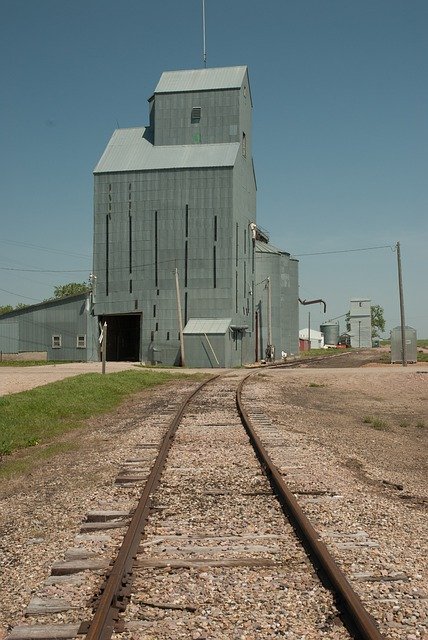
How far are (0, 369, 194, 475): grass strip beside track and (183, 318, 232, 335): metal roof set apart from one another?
2322 centimetres

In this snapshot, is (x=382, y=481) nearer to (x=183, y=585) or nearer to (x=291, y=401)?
(x=183, y=585)

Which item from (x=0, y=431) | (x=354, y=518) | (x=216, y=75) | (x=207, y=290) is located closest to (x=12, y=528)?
(x=354, y=518)

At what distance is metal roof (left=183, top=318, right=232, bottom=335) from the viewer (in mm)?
51781

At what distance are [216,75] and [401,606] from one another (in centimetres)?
5775

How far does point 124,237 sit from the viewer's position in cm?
5506

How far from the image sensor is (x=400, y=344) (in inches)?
2019

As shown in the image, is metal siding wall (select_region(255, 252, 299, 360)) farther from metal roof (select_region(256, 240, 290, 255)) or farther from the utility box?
the utility box

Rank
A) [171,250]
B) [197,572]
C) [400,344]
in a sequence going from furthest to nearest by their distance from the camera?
[171,250] < [400,344] < [197,572]

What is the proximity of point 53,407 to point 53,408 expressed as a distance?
0.16 meters

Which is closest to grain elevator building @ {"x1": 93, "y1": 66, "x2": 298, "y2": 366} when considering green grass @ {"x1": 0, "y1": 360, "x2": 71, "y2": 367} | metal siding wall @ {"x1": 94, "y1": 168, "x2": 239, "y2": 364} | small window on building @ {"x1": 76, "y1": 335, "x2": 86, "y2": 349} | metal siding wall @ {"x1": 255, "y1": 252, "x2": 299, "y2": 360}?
metal siding wall @ {"x1": 94, "y1": 168, "x2": 239, "y2": 364}

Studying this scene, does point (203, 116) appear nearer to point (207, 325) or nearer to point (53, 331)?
point (207, 325)

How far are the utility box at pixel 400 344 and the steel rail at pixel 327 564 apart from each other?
4365 cm

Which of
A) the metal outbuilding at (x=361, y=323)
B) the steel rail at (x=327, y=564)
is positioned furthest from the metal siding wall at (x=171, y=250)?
the metal outbuilding at (x=361, y=323)

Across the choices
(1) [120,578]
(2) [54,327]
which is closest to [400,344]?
(2) [54,327]
